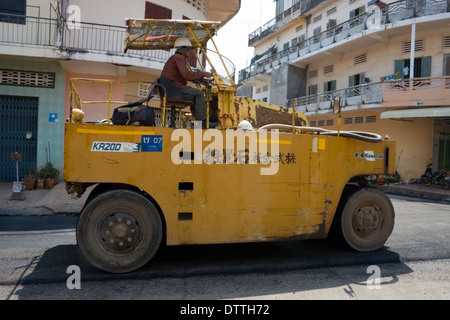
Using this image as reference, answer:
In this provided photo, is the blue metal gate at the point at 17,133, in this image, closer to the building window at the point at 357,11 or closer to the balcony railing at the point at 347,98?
the balcony railing at the point at 347,98

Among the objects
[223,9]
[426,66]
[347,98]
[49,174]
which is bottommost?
[49,174]

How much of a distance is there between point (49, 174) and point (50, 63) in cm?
403

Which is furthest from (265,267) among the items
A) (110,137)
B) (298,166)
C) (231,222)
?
(110,137)

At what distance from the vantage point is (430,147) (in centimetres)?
1964

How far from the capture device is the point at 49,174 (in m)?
11.9

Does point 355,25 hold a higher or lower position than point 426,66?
higher

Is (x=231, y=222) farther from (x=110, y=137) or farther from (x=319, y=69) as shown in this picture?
(x=319, y=69)

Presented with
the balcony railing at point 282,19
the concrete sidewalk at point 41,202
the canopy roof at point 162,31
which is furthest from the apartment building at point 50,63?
the balcony railing at point 282,19

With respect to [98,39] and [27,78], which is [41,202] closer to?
[27,78]

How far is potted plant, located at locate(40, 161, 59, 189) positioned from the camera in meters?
11.5

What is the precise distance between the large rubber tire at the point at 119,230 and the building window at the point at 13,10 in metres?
10.8

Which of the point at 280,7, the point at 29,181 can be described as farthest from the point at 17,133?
the point at 280,7
